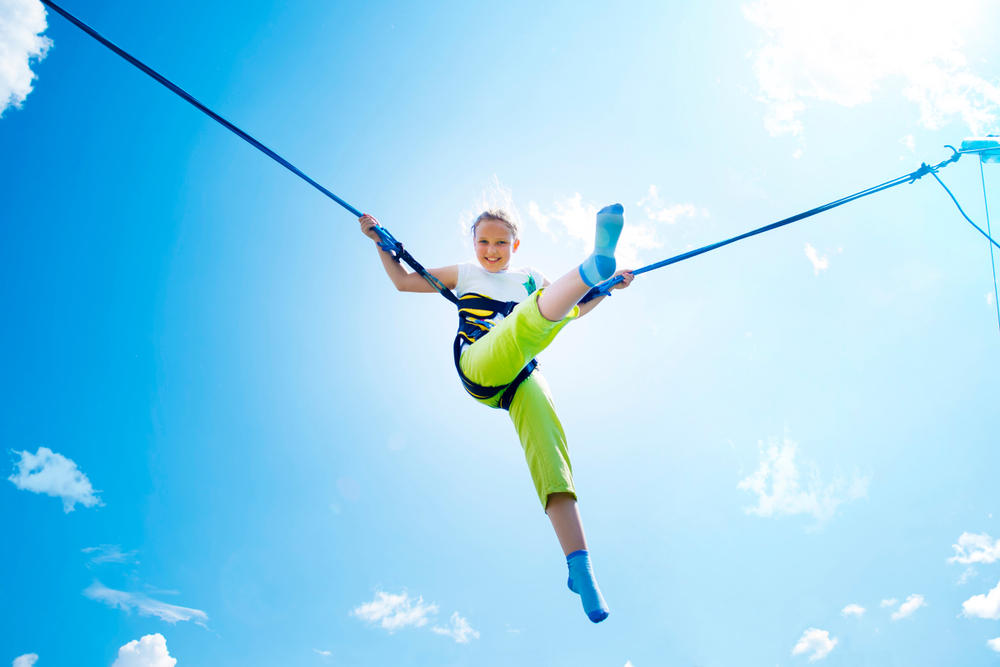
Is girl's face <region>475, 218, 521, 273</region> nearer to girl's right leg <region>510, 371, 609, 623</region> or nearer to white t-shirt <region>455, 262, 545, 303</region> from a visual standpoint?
white t-shirt <region>455, 262, 545, 303</region>

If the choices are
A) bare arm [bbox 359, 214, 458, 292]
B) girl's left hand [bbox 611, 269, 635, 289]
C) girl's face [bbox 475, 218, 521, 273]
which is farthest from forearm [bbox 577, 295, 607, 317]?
bare arm [bbox 359, 214, 458, 292]

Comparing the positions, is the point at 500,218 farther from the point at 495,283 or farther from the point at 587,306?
the point at 587,306

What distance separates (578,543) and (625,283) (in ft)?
4.40

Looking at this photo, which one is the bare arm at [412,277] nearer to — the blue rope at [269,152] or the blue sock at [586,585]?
the blue rope at [269,152]

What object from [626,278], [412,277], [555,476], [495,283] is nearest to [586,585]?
[555,476]

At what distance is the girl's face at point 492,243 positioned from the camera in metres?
3.58

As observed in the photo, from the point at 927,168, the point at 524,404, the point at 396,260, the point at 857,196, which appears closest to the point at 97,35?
the point at 396,260

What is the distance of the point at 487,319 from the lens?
3.23 meters

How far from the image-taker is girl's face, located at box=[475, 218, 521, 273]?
3584 mm

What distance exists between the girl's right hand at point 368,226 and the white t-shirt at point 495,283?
0.56 metres

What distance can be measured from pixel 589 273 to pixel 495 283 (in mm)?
1421

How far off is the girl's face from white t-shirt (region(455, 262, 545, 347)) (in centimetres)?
5

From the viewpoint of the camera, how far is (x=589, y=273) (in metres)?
2.12

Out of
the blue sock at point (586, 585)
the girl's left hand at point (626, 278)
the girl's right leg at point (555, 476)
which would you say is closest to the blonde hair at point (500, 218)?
the girl's left hand at point (626, 278)
